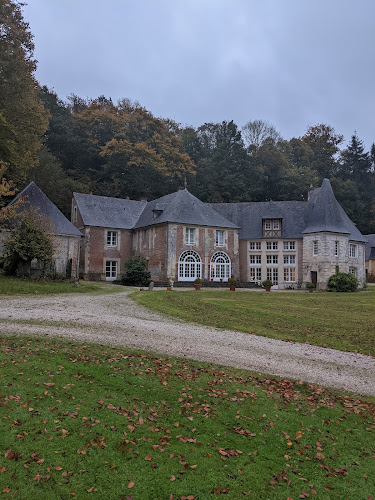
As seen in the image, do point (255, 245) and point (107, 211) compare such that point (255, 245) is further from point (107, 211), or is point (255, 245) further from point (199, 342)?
point (199, 342)

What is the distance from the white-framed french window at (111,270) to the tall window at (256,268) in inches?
478

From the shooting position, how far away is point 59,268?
28.9 m

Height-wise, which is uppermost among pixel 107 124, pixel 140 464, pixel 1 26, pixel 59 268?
pixel 107 124

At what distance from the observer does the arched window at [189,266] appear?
103 feet

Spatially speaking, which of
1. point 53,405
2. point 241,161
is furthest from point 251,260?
point 53,405

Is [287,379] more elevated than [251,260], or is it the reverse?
[251,260]

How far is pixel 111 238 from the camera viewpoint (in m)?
35.0

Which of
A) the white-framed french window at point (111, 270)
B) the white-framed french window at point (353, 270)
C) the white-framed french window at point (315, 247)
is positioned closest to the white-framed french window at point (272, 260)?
the white-framed french window at point (315, 247)

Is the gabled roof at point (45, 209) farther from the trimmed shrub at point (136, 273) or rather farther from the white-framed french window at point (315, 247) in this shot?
the white-framed french window at point (315, 247)

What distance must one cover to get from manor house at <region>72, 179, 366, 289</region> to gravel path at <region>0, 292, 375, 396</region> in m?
18.9

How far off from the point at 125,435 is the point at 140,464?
1.74 ft

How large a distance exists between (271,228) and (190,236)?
308 inches

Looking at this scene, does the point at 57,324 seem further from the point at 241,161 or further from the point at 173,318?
the point at 241,161

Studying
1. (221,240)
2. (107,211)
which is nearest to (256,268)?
(221,240)
